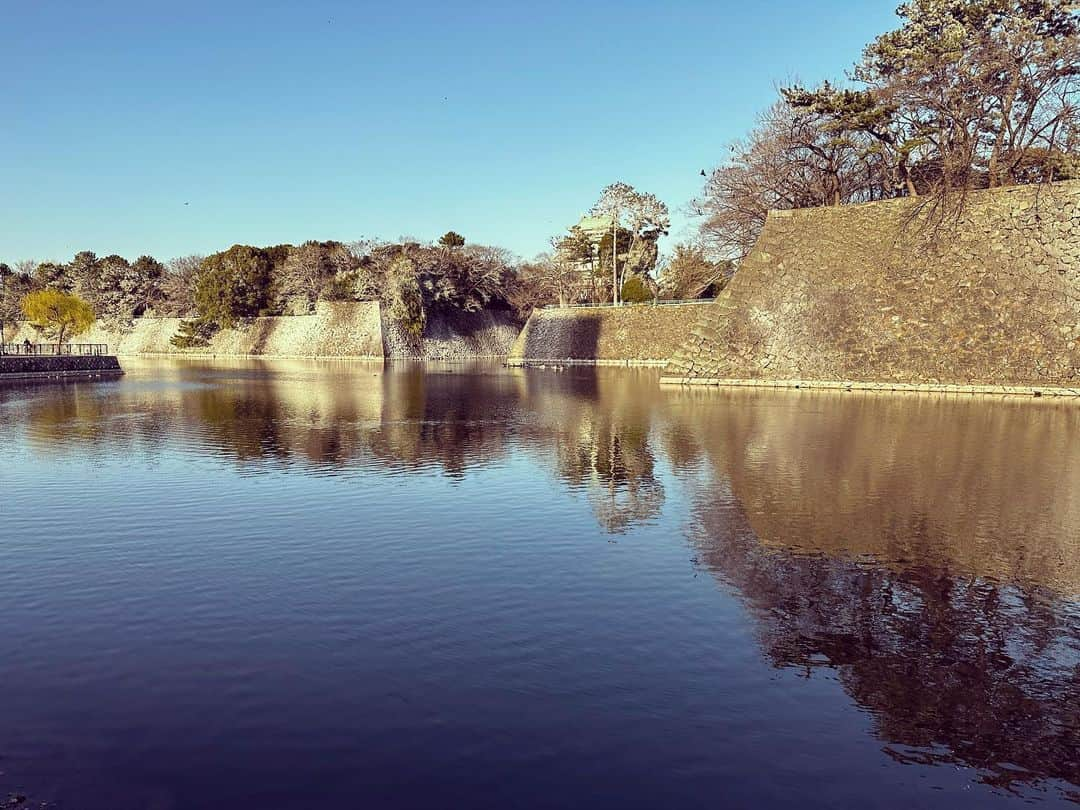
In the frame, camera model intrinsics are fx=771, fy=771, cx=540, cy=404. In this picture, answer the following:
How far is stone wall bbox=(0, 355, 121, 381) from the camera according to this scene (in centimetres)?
3994

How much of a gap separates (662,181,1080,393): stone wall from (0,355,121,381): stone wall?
3292 cm

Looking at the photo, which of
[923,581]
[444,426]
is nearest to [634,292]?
[444,426]

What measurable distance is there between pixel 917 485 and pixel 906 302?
847 inches

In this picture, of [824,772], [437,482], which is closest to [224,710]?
[824,772]

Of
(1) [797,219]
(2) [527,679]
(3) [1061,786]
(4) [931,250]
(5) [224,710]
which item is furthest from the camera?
(1) [797,219]

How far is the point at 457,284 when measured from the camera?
7081 centimetres

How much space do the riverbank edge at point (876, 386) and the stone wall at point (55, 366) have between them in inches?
1287

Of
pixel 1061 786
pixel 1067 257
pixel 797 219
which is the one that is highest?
pixel 797 219

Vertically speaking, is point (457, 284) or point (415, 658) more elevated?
point (457, 284)

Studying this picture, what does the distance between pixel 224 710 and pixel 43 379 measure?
4314cm

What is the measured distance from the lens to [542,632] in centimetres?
639

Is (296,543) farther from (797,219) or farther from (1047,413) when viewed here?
(797,219)

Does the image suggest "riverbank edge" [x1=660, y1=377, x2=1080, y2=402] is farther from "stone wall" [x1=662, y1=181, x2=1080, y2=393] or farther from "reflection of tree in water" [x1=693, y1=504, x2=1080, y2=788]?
"reflection of tree in water" [x1=693, y1=504, x2=1080, y2=788]

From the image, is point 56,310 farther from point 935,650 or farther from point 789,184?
point 935,650
